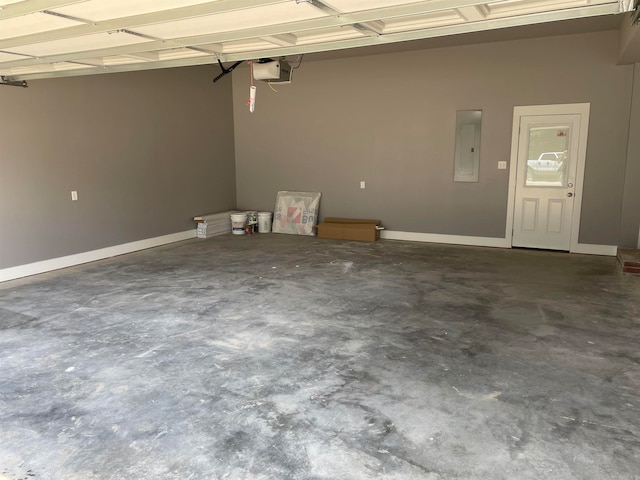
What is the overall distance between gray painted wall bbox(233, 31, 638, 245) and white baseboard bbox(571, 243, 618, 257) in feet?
0.28

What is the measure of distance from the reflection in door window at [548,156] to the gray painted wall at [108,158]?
5180mm

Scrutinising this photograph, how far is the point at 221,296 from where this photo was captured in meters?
4.59

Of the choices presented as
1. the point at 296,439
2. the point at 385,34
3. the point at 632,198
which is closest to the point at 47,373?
the point at 296,439

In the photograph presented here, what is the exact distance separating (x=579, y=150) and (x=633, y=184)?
79 cm

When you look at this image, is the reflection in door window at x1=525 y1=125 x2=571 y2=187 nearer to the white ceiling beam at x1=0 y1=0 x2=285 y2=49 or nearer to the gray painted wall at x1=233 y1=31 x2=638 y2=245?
the gray painted wall at x1=233 y1=31 x2=638 y2=245

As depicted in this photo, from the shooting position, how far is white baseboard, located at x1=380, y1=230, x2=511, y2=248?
697cm

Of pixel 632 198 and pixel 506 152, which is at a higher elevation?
pixel 506 152

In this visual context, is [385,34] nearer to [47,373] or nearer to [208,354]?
[208,354]

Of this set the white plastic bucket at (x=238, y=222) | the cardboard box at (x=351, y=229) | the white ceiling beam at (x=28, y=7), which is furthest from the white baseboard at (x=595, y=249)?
the white ceiling beam at (x=28, y=7)

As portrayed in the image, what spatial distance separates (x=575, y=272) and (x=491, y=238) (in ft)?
5.45

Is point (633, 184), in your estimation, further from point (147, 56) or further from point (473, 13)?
point (147, 56)

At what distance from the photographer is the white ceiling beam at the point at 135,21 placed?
2496 millimetres

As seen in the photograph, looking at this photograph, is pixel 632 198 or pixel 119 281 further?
pixel 632 198

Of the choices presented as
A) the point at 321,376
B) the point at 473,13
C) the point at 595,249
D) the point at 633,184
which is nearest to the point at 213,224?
the point at 321,376
